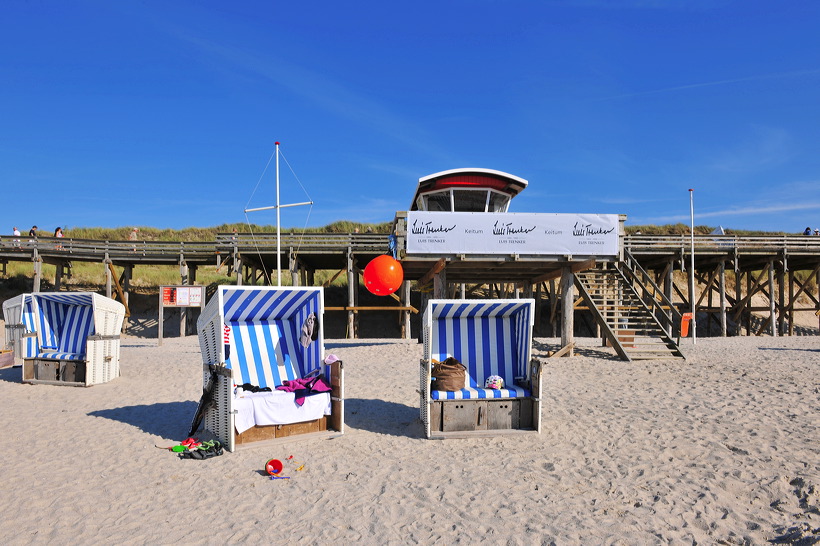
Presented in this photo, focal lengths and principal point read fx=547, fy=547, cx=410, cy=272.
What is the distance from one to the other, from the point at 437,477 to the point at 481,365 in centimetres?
240

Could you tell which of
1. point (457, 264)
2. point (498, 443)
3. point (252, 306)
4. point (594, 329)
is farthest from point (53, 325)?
point (594, 329)

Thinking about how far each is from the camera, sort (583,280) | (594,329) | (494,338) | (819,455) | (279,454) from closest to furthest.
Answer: (819,455)
(279,454)
(494,338)
(583,280)
(594,329)

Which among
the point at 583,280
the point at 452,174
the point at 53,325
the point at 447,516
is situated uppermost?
the point at 452,174

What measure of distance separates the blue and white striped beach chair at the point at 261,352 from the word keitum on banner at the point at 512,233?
4.83 meters

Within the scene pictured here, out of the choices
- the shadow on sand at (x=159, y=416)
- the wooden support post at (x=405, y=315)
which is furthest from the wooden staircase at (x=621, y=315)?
the shadow on sand at (x=159, y=416)

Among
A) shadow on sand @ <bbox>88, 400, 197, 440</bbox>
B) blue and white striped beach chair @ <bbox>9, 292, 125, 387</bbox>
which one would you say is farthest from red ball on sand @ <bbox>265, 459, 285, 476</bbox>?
blue and white striped beach chair @ <bbox>9, 292, 125, 387</bbox>

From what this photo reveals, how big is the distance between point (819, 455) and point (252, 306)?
254 inches

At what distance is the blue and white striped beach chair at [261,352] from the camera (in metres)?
6.20

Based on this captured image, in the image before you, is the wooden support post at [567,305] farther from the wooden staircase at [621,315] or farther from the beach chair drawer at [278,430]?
the beach chair drawer at [278,430]

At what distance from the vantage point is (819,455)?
18.1 ft

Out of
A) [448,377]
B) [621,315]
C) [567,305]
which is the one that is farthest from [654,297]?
[448,377]

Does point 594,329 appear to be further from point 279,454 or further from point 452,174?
point 279,454
